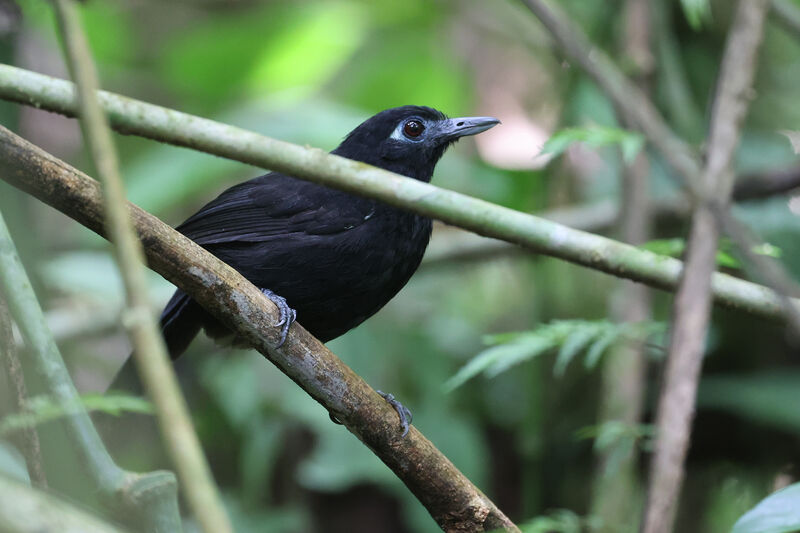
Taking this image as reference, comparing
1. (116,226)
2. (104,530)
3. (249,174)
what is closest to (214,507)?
(104,530)

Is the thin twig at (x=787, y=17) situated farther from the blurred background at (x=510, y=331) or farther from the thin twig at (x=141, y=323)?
the thin twig at (x=141, y=323)

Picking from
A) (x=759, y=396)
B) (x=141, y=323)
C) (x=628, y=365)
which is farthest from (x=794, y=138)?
(x=141, y=323)

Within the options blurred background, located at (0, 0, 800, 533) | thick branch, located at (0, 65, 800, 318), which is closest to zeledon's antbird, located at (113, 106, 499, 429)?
blurred background, located at (0, 0, 800, 533)

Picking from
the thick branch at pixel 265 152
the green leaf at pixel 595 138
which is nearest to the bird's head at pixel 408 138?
the green leaf at pixel 595 138

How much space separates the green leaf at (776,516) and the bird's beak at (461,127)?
186cm

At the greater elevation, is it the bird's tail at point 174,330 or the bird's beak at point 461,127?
the bird's beak at point 461,127

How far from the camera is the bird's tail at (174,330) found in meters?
3.08

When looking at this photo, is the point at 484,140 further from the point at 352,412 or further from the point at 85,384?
the point at 352,412

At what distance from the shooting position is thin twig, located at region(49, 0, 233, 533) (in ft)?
3.42

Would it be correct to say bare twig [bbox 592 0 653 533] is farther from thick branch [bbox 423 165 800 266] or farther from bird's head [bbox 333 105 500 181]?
bird's head [bbox 333 105 500 181]

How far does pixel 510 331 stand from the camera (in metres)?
5.34

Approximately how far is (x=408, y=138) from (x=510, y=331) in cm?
216

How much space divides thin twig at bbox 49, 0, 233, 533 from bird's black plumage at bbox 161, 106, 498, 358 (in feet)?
5.71

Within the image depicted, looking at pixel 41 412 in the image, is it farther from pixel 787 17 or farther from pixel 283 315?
pixel 787 17
